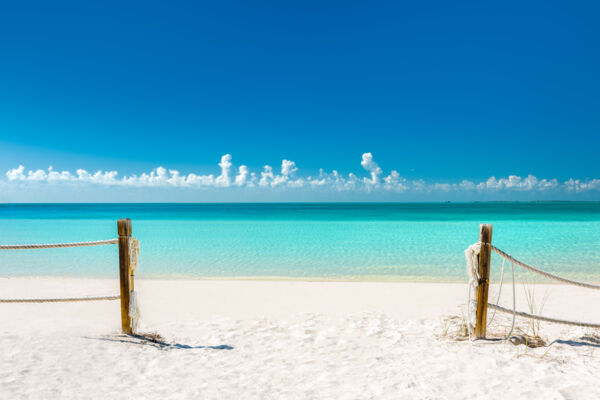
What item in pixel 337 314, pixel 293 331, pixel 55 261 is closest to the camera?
pixel 293 331

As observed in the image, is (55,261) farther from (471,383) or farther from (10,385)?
(471,383)

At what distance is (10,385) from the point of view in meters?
2.88

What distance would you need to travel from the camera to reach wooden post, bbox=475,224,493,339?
11.9ft

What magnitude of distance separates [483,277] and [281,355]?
2337 millimetres

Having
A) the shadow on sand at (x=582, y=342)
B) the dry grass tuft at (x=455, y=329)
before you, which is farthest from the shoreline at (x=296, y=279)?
the shadow on sand at (x=582, y=342)

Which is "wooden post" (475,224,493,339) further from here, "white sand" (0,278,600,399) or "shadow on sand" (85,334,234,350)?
"shadow on sand" (85,334,234,350)

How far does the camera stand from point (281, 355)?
3730mm

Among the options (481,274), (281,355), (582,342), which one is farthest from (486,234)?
(281,355)

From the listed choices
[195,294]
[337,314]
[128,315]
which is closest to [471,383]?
[337,314]

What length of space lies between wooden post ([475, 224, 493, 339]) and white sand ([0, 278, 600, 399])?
0.86ft

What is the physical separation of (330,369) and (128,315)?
246cm

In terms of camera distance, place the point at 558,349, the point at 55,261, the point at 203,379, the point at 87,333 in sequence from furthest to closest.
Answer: the point at 55,261 → the point at 87,333 → the point at 558,349 → the point at 203,379

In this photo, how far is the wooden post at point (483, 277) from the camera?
363 cm

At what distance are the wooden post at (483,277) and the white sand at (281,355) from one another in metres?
0.26
